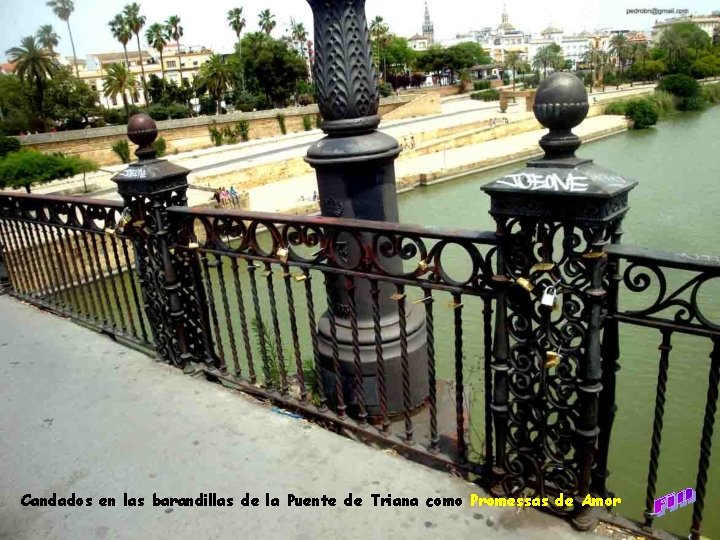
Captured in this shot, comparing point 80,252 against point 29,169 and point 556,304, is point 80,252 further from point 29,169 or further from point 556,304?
point 29,169

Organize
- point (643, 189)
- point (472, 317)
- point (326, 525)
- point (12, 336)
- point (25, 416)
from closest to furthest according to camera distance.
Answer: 1. point (326, 525)
2. point (25, 416)
3. point (12, 336)
4. point (472, 317)
5. point (643, 189)

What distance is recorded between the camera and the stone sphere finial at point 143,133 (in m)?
3.41

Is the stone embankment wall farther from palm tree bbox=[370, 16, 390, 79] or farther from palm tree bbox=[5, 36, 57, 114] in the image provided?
palm tree bbox=[370, 16, 390, 79]

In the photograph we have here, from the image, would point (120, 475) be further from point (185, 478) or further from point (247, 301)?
point (247, 301)

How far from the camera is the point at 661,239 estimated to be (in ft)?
49.4

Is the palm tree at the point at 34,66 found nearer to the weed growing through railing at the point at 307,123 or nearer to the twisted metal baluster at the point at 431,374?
the weed growing through railing at the point at 307,123

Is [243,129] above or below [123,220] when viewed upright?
below

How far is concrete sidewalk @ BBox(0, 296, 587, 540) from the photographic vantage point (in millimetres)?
2197

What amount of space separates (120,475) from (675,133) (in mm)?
41094

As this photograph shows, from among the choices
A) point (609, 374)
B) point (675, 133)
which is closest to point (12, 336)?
point (609, 374)

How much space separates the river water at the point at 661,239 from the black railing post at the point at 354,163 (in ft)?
6.39

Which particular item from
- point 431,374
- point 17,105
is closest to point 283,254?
point 431,374

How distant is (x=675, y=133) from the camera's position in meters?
36.5

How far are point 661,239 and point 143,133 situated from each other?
1480 cm
